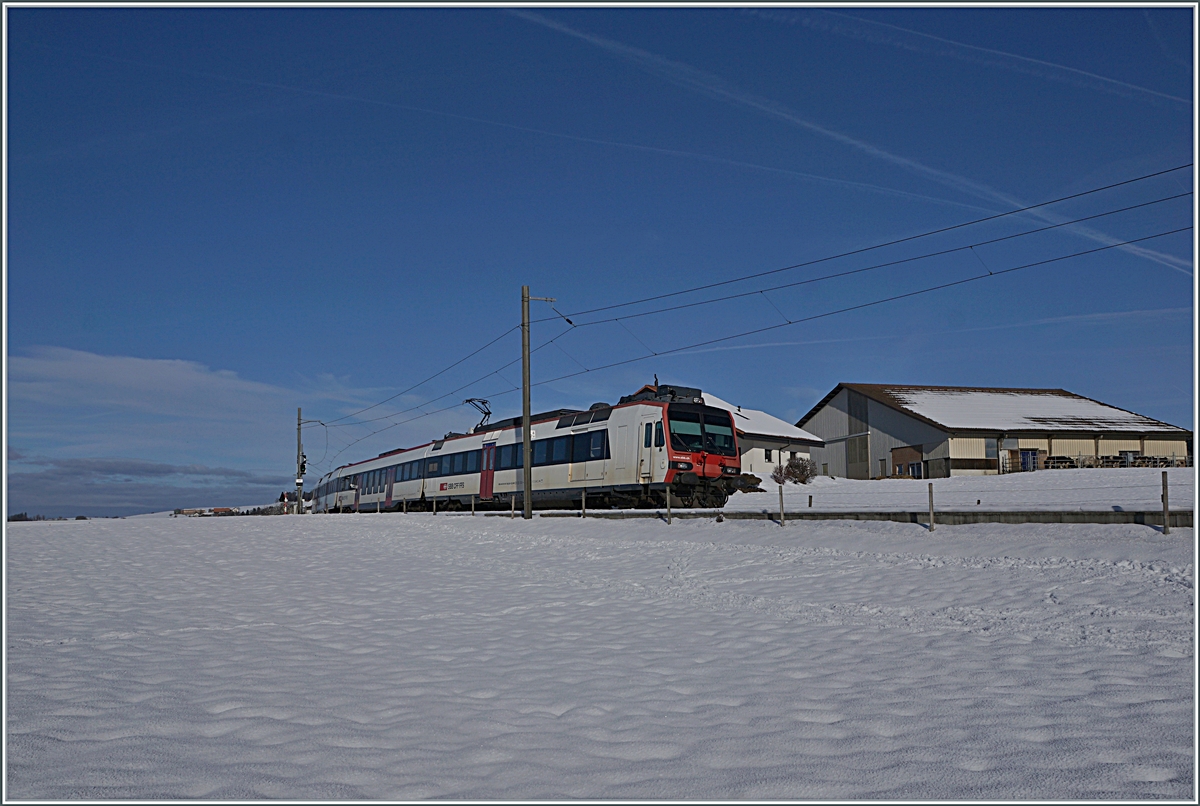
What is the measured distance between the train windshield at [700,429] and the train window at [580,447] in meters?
4.25

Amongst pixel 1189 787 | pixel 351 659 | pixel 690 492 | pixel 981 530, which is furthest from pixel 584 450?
pixel 1189 787

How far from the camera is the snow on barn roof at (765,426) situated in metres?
51.4

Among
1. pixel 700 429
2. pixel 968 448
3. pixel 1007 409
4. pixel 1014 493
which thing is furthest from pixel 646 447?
pixel 1007 409

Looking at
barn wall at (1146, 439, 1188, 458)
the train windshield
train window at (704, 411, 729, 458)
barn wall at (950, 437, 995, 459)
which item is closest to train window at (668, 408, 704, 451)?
the train windshield

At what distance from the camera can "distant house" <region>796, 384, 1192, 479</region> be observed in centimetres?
4509

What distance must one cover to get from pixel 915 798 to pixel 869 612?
6256mm

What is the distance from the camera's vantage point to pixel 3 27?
6949 millimetres

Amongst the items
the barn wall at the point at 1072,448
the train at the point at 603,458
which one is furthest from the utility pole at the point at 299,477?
the barn wall at the point at 1072,448

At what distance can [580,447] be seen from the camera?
29875mm

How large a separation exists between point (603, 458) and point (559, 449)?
3.26 m

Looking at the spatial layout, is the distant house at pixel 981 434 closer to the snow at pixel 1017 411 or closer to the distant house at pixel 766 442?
the snow at pixel 1017 411

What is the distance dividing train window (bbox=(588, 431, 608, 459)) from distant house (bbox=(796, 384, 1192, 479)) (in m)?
23.8

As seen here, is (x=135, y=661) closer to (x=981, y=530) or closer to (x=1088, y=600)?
(x=1088, y=600)

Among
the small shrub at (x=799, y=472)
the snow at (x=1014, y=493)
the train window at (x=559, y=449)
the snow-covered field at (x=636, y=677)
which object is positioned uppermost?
the train window at (x=559, y=449)
